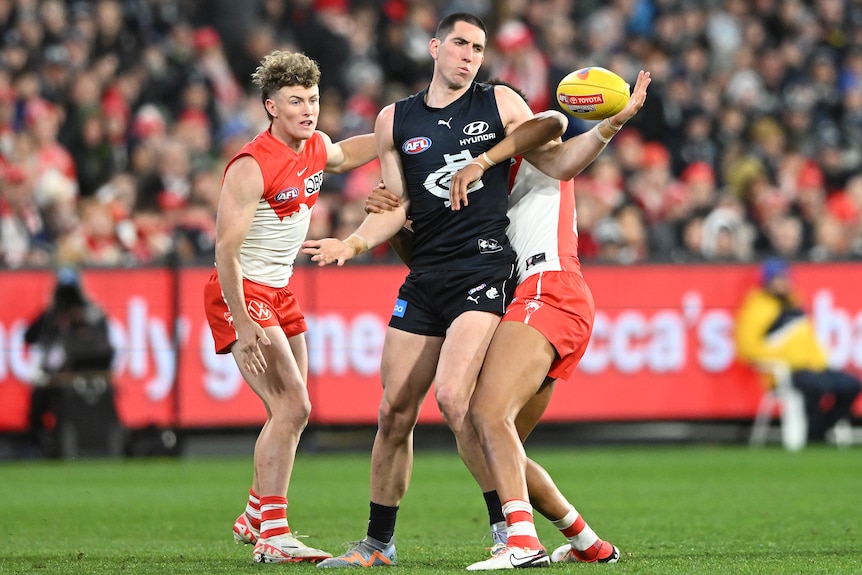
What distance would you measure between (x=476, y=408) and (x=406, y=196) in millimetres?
1217

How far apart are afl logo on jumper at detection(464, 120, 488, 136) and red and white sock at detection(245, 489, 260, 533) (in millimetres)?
2428

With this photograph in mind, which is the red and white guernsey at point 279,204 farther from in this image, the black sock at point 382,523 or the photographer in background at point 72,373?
the photographer in background at point 72,373

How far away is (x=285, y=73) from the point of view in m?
7.79

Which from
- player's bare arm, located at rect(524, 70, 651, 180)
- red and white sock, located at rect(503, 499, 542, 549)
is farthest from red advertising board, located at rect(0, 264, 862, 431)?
red and white sock, located at rect(503, 499, 542, 549)

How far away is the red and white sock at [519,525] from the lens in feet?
21.9

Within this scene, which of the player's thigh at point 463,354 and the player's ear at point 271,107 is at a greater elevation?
the player's ear at point 271,107

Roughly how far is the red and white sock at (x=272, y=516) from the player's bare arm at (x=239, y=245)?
71 cm

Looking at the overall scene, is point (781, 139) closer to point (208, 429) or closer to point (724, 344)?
point (724, 344)

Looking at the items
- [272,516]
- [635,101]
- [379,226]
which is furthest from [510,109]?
[272,516]

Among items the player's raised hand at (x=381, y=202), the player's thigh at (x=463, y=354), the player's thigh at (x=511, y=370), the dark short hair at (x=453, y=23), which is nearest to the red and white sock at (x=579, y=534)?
the player's thigh at (x=511, y=370)

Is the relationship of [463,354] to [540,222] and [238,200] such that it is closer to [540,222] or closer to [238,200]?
[540,222]

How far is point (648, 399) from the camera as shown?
1544 cm

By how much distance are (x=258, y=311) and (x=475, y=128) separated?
5.42ft

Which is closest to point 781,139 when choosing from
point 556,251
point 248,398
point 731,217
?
point 731,217
